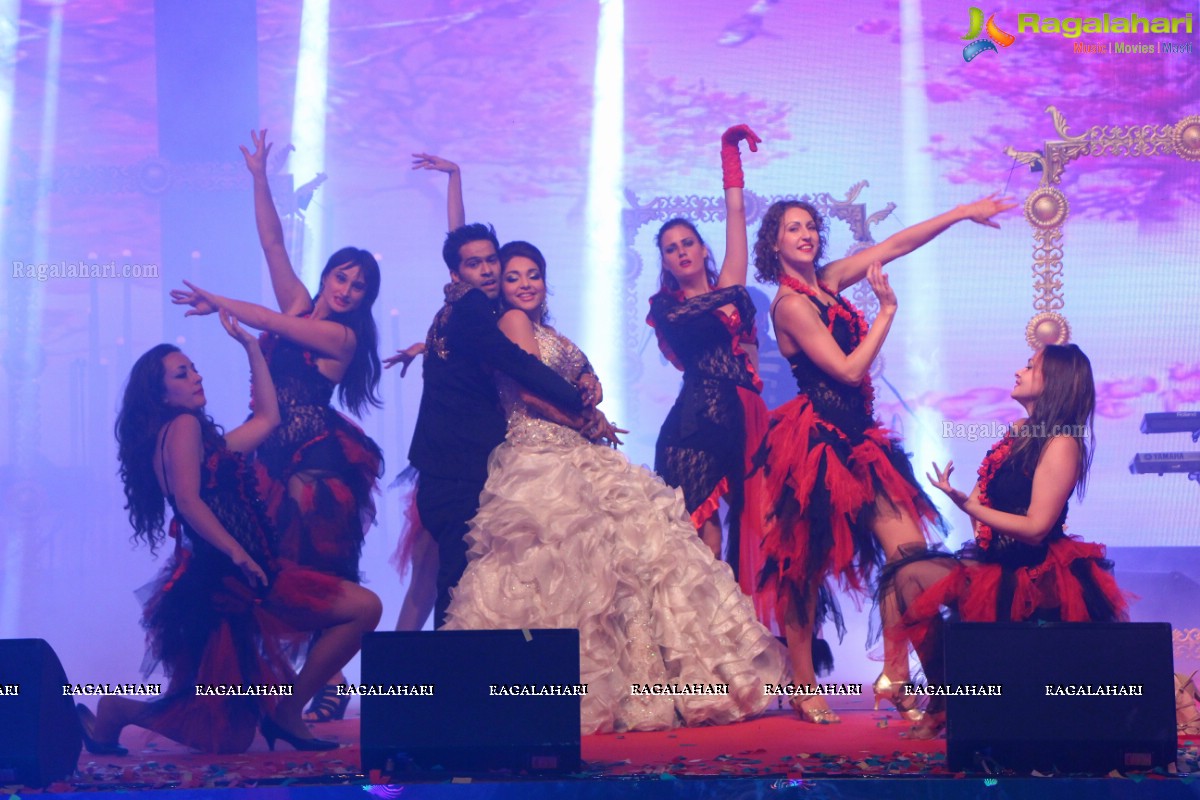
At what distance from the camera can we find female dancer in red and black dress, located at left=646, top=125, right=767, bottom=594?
5.18 m

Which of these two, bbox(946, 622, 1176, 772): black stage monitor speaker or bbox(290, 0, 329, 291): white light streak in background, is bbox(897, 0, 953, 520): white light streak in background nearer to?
bbox(946, 622, 1176, 772): black stage monitor speaker

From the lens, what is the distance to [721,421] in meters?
5.18

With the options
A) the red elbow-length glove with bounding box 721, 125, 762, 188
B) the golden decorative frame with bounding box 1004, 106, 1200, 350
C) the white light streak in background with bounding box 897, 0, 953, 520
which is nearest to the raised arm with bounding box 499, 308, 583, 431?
the red elbow-length glove with bounding box 721, 125, 762, 188

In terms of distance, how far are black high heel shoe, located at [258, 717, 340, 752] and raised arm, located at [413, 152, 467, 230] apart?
207cm

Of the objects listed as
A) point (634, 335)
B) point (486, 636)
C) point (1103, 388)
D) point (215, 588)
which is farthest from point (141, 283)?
point (1103, 388)

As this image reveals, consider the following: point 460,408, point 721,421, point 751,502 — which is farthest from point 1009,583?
point 460,408

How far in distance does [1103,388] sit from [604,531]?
2367 millimetres

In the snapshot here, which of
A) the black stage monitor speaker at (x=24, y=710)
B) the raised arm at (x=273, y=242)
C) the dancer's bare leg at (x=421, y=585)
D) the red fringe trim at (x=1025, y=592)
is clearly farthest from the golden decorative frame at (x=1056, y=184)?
the black stage monitor speaker at (x=24, y=710)

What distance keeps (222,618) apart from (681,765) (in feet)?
5.26

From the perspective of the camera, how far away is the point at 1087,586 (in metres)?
4.48

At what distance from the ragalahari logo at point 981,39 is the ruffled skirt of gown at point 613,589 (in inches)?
94.1

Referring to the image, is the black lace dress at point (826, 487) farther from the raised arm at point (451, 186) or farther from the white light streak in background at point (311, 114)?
the white light streak in background at point (311, 114)

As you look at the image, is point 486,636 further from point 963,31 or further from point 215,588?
point 963,31

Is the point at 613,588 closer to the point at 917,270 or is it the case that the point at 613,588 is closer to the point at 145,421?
Result: the point at 145,421
